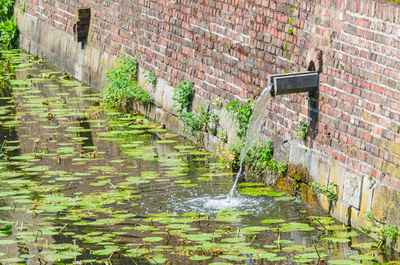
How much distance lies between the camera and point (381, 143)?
7.35 metres

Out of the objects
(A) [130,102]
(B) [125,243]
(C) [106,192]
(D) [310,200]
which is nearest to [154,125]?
(A) [130,102]

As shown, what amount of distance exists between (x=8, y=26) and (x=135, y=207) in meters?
10.3

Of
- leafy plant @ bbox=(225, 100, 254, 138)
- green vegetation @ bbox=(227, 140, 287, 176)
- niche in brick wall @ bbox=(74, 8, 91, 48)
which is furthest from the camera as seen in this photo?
niche in brick wall @ bbox=(74, 8, 91, 48)

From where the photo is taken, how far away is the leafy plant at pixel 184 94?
35.8 feet

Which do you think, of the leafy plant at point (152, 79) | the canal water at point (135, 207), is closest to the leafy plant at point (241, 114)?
the canal water at point (135, 207)

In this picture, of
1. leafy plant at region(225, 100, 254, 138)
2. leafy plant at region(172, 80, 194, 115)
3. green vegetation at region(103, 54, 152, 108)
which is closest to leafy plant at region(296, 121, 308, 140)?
leafy plant at region(225, 100, 254, 138)

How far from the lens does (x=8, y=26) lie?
17.5m

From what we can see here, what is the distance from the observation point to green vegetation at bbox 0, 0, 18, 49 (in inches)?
688

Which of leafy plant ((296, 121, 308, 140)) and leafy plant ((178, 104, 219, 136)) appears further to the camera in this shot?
leafy plant ((178, 104, 219, 136))

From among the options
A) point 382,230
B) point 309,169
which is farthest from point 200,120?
point 382,230

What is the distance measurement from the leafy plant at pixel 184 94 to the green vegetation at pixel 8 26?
749cm

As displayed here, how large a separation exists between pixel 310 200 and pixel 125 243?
6.97 ft

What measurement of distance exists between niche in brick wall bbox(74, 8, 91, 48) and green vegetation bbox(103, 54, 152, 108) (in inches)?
66.6

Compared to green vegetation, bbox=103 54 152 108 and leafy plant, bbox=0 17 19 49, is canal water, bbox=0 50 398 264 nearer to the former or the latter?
green vegetation, bbox=103 54 152 108
